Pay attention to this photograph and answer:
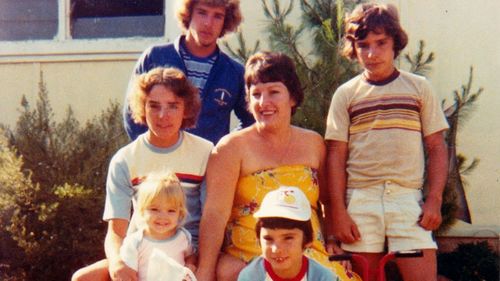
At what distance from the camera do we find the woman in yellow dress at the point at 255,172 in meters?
3.79

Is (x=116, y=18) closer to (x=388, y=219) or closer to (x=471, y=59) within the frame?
(x=471, y=59)

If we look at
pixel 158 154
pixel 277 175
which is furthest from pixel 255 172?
pixel 158 154

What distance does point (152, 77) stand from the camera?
3.87 meters

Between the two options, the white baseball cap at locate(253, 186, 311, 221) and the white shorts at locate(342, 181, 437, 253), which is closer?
the white baseball cap at locate(253, 186, 311, 221)

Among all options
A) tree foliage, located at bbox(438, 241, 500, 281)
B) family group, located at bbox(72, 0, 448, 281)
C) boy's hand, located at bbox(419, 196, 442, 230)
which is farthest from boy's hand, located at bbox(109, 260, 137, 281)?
tree foliage, located at bbox(438, 241, 500, 281)

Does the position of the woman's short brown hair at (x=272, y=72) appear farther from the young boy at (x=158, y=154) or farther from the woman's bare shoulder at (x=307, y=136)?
the young boy at (x=158, y=154)

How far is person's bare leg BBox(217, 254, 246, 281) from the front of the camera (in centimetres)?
372

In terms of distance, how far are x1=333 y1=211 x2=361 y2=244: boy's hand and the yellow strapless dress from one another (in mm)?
114

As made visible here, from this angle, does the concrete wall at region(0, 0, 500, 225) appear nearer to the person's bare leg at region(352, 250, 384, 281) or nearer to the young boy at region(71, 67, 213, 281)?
the person's bare leg at region(352, 250, 384, 281)

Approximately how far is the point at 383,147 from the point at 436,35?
2.87 m

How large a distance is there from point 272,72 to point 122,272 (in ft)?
3.71

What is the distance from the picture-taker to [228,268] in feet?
12.3

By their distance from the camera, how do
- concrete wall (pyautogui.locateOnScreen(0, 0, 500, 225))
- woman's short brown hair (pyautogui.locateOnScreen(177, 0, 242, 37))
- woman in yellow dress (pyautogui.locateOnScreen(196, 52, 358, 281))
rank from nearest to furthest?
woman in yellow dress (pyautogui.locateOnScreen(196, 52, 358, 281))
woman's short brown hair (pyautogui.locateOnScreen(177, 0, 242, 37))
concrete wall (pyautogui.locateOnScreen(0, 0, 500, 225))

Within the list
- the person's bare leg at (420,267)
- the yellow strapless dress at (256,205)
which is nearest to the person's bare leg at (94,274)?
the yellow strapless dress at (256,205)
